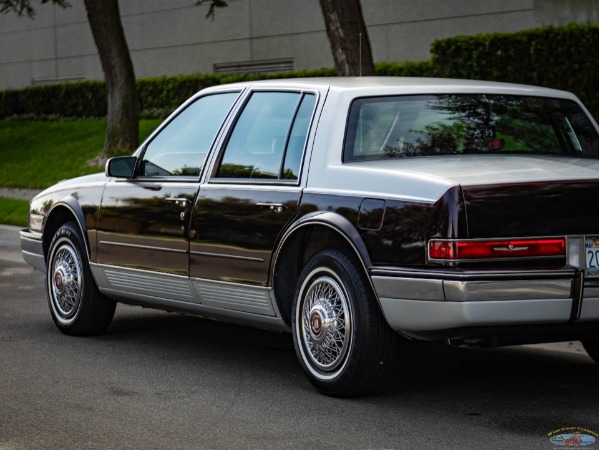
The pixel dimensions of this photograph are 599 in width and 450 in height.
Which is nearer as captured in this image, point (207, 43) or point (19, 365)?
point (19, 365)

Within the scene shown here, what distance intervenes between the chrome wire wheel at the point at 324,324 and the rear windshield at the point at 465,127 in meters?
0.71

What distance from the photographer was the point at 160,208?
25.9 ft

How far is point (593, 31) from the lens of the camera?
16.8 meters

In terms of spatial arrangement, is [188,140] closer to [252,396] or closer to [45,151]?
[252,396]

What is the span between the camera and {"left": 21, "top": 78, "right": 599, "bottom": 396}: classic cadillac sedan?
5.98m

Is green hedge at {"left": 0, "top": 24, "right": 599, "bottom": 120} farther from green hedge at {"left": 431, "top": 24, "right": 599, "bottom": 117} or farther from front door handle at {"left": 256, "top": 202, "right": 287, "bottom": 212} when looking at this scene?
front door handle at {"left": 256, "top": 202, "right": 287, "bottom": 212}

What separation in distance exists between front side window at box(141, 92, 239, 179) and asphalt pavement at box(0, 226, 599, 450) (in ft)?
3.88

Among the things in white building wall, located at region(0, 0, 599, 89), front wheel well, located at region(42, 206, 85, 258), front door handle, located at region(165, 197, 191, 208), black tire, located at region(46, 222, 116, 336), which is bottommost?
black tire, located at region(46, 222, 116, 336)

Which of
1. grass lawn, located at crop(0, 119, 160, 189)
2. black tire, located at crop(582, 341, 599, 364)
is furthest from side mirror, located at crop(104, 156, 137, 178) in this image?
grass lawn, located at crop(0, 119, 160, 189)

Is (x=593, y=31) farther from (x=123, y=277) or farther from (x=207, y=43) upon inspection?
(x=207, y=43)

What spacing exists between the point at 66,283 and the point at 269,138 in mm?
2267

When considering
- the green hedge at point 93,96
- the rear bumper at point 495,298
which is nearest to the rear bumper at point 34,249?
the rear bumper at point 495,298

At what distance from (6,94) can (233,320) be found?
994 inches

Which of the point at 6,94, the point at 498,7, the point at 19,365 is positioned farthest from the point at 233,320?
the point at 6,94
